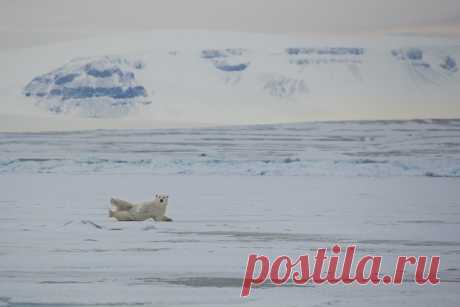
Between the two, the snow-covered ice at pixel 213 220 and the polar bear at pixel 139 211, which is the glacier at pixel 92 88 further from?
the polar bear at pixel 139 211

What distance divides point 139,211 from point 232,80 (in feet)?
157

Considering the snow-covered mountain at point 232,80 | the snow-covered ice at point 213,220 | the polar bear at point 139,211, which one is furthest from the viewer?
the snow-covered mountain at point 232,80

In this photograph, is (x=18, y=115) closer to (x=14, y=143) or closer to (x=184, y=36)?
(x=184, y=36)

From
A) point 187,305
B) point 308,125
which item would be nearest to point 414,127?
point 308,125

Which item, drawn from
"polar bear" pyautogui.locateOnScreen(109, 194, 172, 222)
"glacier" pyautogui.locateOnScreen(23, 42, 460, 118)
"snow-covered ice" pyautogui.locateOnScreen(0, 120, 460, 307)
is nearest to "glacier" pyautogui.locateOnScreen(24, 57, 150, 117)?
"glacier" pyautogui.locateOnScreen(23, 42, 460, 118)

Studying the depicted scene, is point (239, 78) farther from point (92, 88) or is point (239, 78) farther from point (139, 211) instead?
point (139, 211)

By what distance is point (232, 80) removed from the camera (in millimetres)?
55312

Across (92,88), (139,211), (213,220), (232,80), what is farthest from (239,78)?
(139,211)

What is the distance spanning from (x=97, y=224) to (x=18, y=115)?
134 ft

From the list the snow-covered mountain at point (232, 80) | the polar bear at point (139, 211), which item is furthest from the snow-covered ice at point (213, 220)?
the snow-covered mountain at point (232, 80)

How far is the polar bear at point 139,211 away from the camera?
304 inches

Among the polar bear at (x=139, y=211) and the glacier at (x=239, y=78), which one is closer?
the polar bear at (x=139, y=211)

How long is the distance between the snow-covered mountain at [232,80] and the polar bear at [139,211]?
3681cm

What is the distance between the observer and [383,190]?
1138cm
